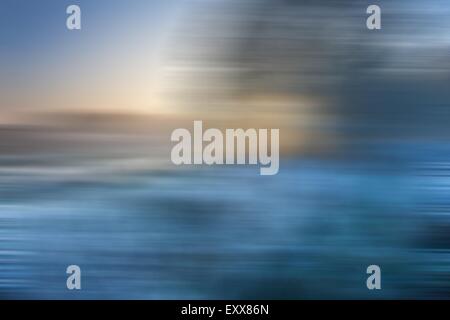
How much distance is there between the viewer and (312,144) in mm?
1666

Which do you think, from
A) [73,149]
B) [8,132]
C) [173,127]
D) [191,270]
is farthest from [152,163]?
[8,132]

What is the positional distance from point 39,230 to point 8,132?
326mm

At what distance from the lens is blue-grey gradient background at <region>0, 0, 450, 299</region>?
1658 mm

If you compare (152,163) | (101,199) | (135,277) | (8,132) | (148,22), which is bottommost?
(135,277)

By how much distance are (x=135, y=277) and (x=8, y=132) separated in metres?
0.61

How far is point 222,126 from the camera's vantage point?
1.67 metres

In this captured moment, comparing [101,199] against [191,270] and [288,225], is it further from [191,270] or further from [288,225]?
[288,225]

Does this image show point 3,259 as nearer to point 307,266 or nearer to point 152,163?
point 152,163

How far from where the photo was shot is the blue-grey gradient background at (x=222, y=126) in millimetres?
1658

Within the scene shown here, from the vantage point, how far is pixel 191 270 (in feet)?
5.47

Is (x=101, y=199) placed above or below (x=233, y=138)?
below

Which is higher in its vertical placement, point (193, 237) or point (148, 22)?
point (148, 22)

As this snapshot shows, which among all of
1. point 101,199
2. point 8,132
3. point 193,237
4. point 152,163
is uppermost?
point 8,132

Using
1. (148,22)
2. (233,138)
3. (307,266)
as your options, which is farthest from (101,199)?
(307,266)
